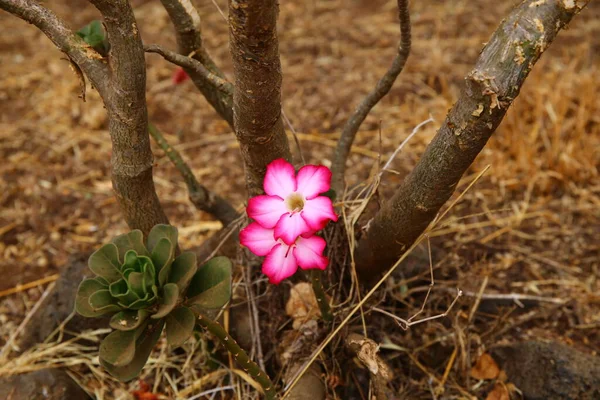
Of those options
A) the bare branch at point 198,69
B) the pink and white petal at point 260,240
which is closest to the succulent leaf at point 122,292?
the pink and white petal at point 260,240

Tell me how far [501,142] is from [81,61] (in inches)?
69.4

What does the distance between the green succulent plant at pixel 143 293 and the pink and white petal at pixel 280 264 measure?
0.36 ft

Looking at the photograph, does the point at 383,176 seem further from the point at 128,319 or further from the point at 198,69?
the point at 128,319

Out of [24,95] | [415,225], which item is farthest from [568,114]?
[24,95]

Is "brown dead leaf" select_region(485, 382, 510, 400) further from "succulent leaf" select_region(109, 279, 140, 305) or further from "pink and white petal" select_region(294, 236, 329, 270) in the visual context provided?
"succulent leaf" select_region(109, 279, 140, 305)

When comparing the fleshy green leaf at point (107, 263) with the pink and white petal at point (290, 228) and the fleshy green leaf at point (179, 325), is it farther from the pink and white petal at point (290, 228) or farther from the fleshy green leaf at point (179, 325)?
the pink and white petal at point (290, 228)

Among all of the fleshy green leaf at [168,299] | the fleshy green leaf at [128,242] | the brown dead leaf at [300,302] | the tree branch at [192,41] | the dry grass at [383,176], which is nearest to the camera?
the fleshy green leaf at [168,299]

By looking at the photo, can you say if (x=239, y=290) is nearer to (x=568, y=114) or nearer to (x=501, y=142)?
(x=501, y=142)

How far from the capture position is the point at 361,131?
9.20ft

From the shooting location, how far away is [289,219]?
116 centimetres

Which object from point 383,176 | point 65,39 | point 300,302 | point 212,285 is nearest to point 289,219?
point 212,285

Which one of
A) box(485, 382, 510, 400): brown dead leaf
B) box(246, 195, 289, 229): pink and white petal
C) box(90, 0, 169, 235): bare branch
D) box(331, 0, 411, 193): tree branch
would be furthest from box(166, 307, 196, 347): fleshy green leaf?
box(485, 382, 510, 400): brown dead leaf

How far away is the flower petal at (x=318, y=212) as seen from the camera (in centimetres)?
114

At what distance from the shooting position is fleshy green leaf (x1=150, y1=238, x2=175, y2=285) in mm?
1229
